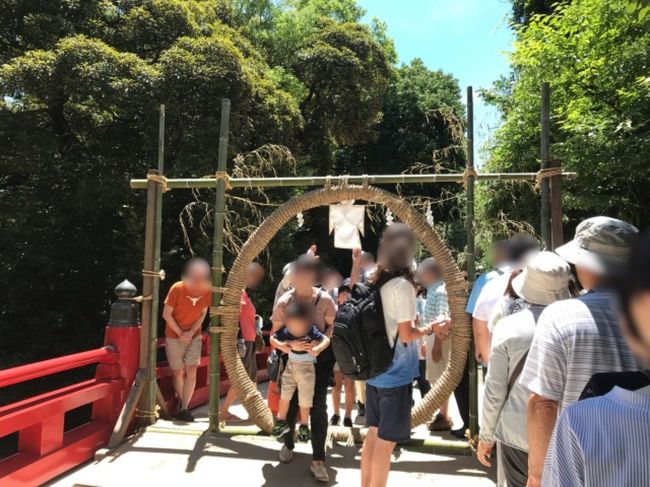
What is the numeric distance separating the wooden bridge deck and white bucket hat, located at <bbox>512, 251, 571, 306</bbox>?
1.92m

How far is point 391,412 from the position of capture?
9.22 ft

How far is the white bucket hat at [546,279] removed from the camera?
A: 209cm

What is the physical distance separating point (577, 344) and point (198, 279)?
3768 millimetres

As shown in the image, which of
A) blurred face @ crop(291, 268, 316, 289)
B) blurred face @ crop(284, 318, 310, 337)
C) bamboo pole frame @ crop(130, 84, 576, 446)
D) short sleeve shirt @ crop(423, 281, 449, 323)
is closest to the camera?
blurred face @ crop(284, 318, 310, 337)

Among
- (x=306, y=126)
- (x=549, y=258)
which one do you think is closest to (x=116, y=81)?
(x=306, y=126)

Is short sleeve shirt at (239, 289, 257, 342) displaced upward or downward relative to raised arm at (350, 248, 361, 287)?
downward

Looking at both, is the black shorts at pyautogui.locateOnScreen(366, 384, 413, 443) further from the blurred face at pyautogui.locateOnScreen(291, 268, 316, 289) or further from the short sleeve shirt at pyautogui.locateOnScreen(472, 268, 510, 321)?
the blurred face at pyautogui.locateOnScreen(291, 268, 316, 289)

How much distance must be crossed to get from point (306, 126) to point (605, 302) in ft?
44.4

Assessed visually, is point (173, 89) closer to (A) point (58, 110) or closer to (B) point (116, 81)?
(B) point (116, 81)

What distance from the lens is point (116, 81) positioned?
9.44m

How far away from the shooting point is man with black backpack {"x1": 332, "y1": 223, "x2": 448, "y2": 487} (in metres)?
2.79

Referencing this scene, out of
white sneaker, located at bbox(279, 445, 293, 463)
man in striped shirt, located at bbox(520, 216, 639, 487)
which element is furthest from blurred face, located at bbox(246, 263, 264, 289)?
man in striped shirt, located at bbox(520, 216, 639, 487)

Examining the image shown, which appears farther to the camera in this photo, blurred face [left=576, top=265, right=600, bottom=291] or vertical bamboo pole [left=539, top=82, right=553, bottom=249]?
vertical bamboo pole [left=539, top=82, right=553, bottom=249]

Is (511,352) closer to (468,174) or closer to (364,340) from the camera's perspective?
(364,340)
